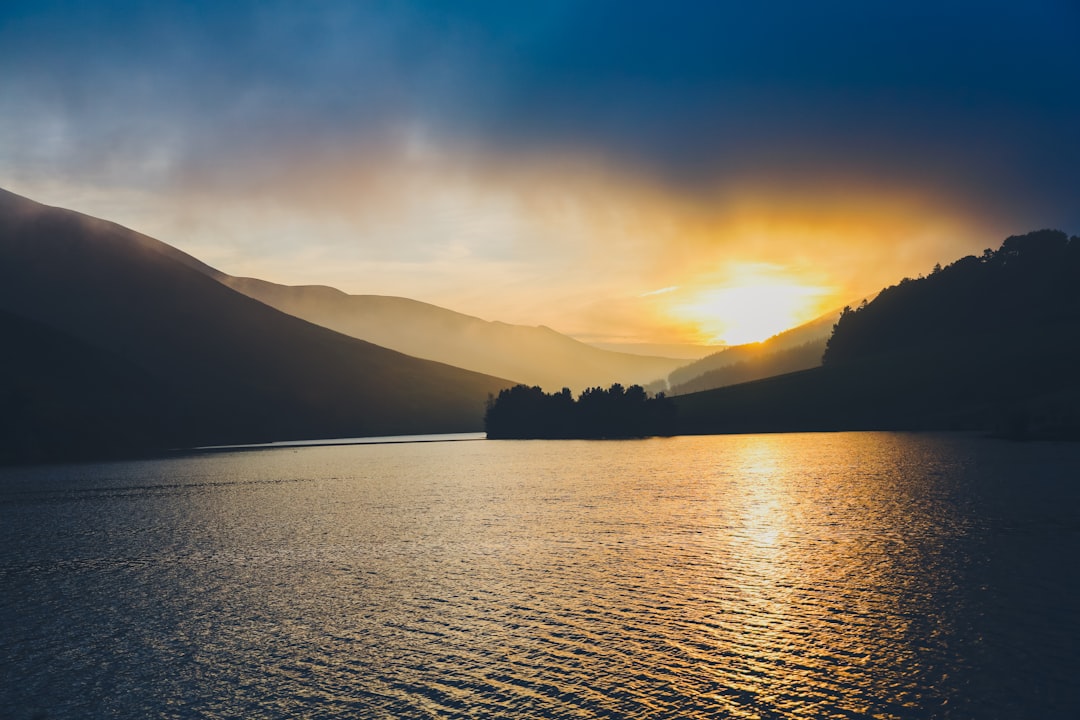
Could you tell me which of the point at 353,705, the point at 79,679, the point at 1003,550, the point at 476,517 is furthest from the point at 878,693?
the point at 476,517

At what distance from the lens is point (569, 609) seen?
51.2 meters

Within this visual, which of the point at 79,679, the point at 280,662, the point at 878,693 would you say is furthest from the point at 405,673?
the point at 878,693

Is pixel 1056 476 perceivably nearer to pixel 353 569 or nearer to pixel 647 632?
pixel 647 632

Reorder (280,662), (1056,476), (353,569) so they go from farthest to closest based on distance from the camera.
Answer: (1056,476), (353,569), (280,662)

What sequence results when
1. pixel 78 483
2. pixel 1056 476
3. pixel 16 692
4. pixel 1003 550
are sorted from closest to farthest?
1. pixel 16 692
2. pixel 1003 550
3. pixel 1056 476
4. pixel 78 483

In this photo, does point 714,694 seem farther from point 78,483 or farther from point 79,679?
point 78,483

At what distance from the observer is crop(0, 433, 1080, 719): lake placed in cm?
3612

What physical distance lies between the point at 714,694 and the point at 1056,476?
109 m

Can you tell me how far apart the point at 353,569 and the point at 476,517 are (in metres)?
34.1

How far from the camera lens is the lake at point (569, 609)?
36.1 meters

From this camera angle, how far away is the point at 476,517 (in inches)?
4001

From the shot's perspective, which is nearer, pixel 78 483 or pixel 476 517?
pixel 476 517

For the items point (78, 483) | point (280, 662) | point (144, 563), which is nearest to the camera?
point (280, 662)

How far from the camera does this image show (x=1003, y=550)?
210ft
